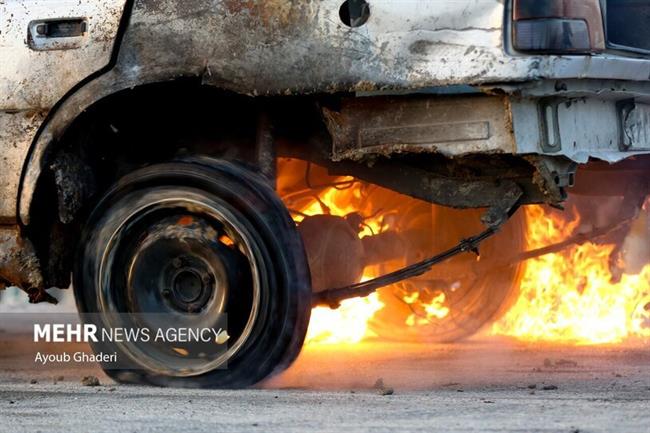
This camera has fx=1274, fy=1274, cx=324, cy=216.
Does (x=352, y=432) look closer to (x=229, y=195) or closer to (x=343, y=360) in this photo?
(x=229, y=195)

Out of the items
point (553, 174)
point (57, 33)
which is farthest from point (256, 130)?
point (553, 174)

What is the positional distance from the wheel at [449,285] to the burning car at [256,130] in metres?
1.21

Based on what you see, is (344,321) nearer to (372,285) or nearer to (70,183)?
(372,285)

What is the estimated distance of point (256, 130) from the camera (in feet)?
19.3

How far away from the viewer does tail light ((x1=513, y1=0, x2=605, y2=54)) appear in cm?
507

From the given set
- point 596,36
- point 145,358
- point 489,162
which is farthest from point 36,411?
point 596,36

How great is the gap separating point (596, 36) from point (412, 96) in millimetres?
790

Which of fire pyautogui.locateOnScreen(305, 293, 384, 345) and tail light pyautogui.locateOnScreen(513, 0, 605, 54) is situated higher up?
tail light pyautogui.locateOnScreen(513, 0, 605, 54)

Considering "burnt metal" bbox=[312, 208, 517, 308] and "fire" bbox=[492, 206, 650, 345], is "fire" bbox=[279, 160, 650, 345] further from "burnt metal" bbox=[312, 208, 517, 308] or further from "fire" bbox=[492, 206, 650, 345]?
"burnt metal" bbox=[312, 208, 517, 308]

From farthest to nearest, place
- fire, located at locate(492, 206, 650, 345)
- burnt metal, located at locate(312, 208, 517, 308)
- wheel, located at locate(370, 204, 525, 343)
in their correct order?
fire, located at locate(492, 206, 650, 345) → wheel, located at locate(370, 204, 525, 343) → burnt metal, located at locate(312, 208, 517, 308)

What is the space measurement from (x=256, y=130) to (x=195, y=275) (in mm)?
746

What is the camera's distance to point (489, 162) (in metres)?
5.69

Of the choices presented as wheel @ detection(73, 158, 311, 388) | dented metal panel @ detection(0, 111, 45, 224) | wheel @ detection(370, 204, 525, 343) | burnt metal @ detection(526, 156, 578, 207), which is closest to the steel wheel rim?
wheel @ detection(73, 158, 311, 388)

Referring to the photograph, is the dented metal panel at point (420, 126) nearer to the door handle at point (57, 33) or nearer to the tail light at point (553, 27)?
the tail light at point (553, 27)
